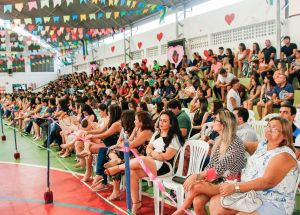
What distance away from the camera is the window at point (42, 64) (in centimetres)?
2888

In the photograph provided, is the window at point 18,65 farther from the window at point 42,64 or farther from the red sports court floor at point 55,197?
the red sports court floor at point 55,197

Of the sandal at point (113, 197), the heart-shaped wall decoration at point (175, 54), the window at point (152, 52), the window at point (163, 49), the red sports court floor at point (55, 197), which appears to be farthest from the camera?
the window at point (152, 52)

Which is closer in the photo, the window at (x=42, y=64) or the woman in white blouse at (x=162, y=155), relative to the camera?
the woman in white blouse at (x=162, y=155)

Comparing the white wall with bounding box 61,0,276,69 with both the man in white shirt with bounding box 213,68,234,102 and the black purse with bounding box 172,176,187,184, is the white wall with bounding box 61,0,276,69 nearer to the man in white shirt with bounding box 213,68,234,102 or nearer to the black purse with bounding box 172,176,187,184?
the man in white shirt with bounding box 213,68,234,102

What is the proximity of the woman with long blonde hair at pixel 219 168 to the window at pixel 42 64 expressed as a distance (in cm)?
2758

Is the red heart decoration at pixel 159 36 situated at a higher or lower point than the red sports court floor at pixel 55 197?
higher

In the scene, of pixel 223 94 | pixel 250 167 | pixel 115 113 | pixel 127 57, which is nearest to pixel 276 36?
pixel 223 94

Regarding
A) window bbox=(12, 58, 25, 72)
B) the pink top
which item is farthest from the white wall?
window bbox=(12, 58, 25, 72)

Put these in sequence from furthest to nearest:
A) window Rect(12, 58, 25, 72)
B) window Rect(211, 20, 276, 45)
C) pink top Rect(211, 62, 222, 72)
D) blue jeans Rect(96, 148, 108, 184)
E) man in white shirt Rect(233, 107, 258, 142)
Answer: window Rect(12, 58, 25, 72) → window Rect(211, 20, 276, 45) → pink top Rect(211, 62, 222, 72) → blue jeans Rect(96, 148, 108, 184) → man in white shirt Rect(233, 107, 258, 142)

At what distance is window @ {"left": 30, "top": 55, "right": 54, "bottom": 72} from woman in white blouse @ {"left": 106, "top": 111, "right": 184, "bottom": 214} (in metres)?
26.8

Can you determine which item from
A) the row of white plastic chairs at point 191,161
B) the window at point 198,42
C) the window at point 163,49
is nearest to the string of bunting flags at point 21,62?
the window at point 163,49

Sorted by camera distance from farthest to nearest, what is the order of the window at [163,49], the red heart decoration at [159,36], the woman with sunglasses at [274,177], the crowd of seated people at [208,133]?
the red heart decoration at [159,36] → the window at [163,49] → the crowd of seated people at [208,133] → the woman with sunglasses at [274,177]

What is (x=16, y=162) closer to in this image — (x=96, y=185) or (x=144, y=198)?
(x=96, y=185)

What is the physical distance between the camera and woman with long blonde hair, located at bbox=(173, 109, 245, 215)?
2520 mm
